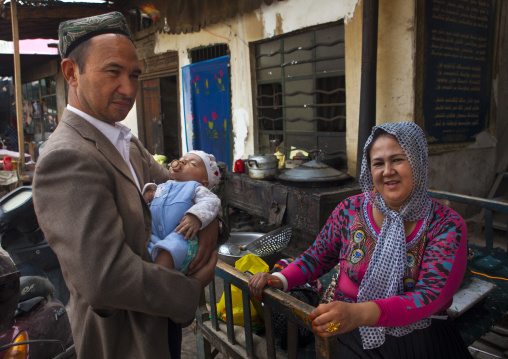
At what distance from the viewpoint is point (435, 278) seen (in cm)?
151

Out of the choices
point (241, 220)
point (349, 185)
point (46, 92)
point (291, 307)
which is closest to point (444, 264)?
point (291, 307)

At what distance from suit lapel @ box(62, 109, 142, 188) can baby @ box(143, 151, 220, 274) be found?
0.74 feet

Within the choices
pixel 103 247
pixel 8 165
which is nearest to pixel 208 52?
pixel 8 165

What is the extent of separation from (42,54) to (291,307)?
13714 millimetres

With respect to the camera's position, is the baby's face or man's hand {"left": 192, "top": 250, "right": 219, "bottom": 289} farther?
the baby's face

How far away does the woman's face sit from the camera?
1.64 metres

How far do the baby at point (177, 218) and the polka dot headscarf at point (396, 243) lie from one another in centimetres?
78

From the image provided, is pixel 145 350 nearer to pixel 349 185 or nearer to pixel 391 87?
pixel 349 185

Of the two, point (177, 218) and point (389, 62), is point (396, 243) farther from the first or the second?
point (389, 62)

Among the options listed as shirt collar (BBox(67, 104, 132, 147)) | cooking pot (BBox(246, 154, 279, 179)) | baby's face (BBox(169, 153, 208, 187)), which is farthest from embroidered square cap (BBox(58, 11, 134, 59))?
cooking pot (BBox(246, 154, 279, 179))

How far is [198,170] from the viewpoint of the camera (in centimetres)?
173

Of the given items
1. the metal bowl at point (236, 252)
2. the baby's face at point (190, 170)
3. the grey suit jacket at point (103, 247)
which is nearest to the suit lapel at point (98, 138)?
the grey suit jacket at point (103, 247)

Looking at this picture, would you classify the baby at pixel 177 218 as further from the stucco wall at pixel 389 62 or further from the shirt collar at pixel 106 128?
the stucco wall at pixel 389 62

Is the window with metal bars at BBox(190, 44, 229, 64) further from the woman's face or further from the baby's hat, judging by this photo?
the woman's face
